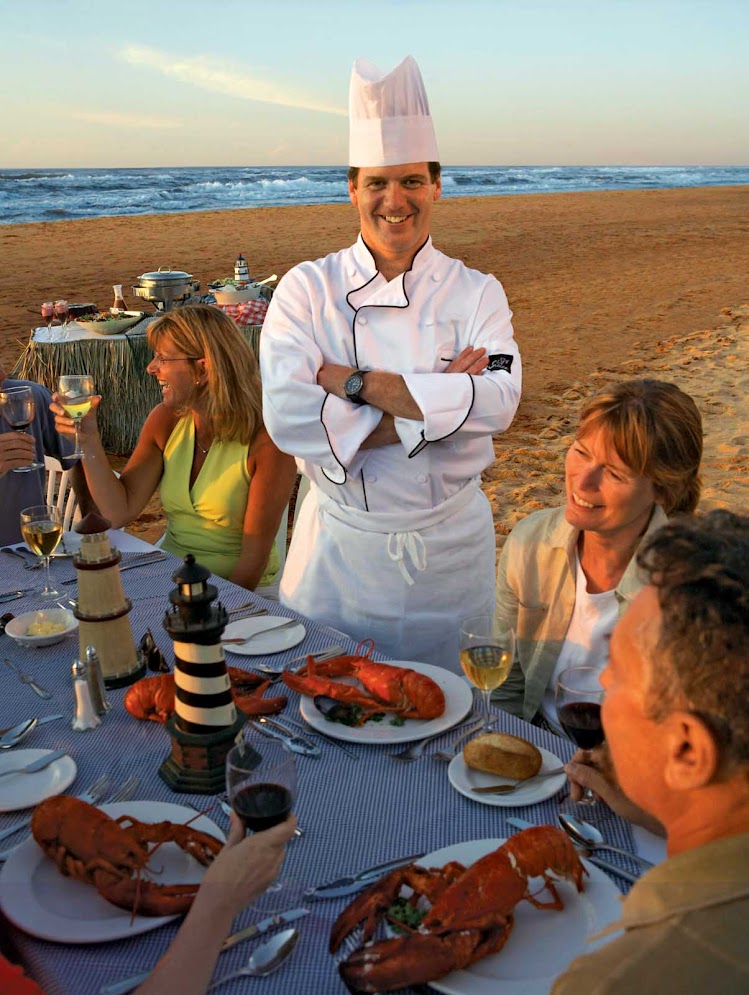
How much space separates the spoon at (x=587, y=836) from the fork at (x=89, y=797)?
855mm

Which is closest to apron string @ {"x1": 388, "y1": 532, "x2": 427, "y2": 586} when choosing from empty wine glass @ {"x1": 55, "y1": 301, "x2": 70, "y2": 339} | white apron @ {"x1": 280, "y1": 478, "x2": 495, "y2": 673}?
white apron @ {"x1": 280, "y1": 478, "x2": 495, "y2": 673}

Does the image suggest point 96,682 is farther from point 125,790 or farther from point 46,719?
point 125,790

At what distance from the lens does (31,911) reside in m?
1.41

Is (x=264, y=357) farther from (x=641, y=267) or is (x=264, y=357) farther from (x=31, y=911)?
(x=641, y=267)

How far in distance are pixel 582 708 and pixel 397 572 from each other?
1145 millimetres

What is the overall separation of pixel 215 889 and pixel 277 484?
7.20ft

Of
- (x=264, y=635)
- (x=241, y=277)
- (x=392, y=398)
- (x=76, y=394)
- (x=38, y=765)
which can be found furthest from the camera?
(x=241, y=277)

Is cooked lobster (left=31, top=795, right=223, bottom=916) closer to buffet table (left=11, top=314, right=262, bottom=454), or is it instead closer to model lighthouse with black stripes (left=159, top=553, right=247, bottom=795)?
model lighthouse with black stripes (left=159, top=553, right=247, bottom=795)

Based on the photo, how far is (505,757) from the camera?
5.73 feet

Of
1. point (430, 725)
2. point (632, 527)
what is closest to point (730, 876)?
point (430, 725)

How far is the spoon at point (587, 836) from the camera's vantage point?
1538 mm

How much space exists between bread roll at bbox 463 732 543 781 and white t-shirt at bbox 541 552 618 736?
666 mm

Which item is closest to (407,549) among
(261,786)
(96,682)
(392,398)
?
(392,398)

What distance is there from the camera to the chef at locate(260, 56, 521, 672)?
106 inches
